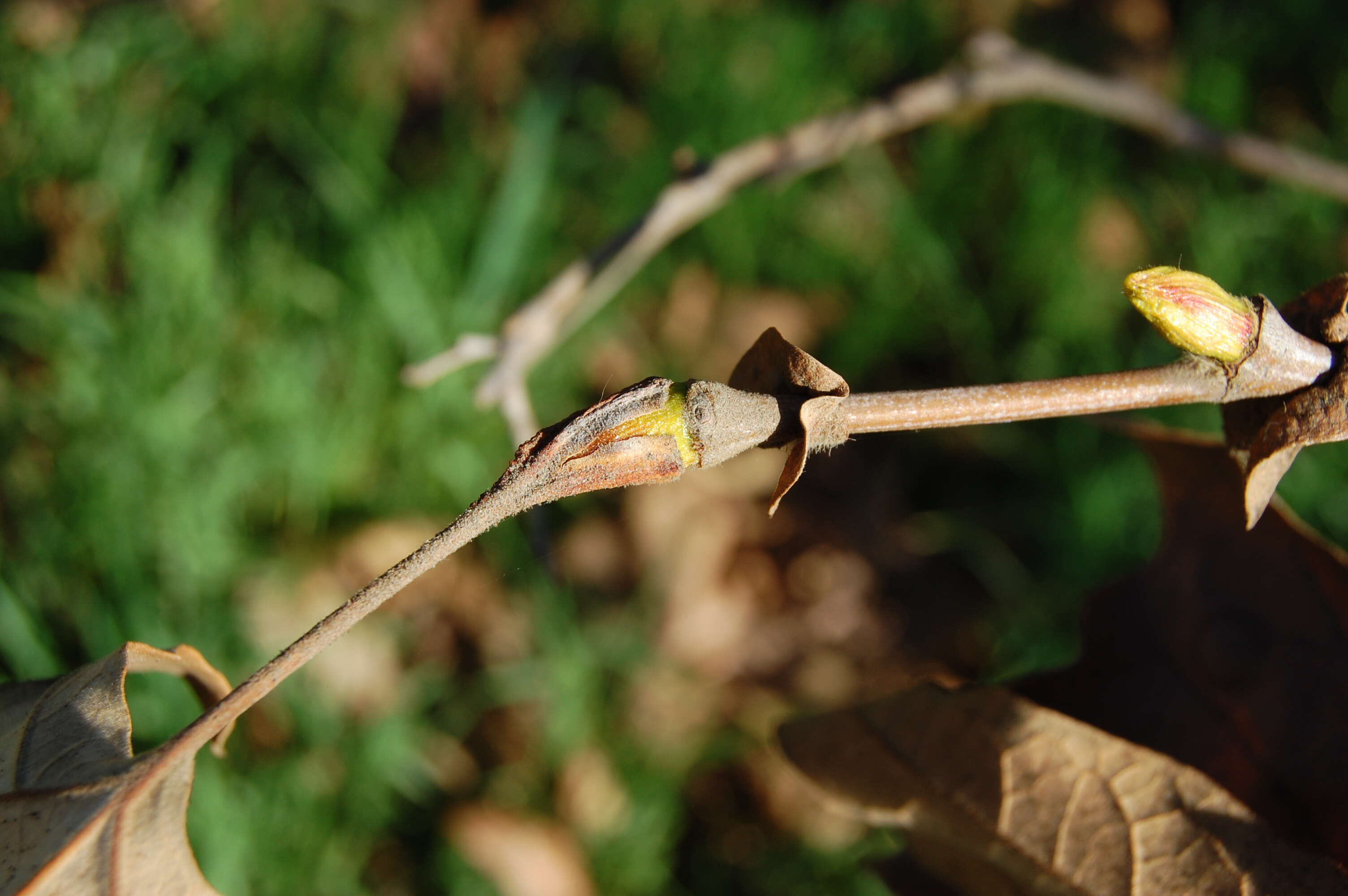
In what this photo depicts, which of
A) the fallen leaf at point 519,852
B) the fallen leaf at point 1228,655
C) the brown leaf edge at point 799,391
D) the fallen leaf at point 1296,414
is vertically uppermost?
the brown leaf edge at point 799,391

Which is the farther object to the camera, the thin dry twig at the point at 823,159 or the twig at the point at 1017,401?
the thin dry twig at the point at 823,159

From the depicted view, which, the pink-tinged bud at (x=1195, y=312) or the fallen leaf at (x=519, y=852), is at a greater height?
the pink-tinged bud at (x=1195, y=312)

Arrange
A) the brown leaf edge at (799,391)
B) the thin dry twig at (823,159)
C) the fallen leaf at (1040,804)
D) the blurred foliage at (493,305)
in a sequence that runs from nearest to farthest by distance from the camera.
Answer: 1. the brown leaf edge at (799,391)
2. the fallen leaf at (1040,804)
3. the thin dry twig at (823,159)
4. the blurred foliage at (493,305)

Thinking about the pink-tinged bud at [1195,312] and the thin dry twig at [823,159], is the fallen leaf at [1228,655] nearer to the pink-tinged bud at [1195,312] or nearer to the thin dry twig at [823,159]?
the pink-tinged bud at [1195,312]

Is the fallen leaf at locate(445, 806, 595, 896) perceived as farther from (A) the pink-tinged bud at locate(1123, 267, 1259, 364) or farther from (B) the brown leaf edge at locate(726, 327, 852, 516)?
(A) the pink-tinged bud at locate(1123, 267, 1259, 364)

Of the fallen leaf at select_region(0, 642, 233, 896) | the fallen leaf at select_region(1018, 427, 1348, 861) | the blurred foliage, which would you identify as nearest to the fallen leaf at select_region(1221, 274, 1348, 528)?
the fallen leaf at select_region(1018, 427, 1348, 861)

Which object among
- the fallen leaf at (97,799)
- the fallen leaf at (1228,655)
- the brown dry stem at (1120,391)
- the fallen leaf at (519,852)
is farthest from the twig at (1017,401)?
the fallen leaf at (519,852)

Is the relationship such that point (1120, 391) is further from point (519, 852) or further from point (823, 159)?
point (519, 852)

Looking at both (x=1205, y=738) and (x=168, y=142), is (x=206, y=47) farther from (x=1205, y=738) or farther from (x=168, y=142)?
(x=1205, y=738)
